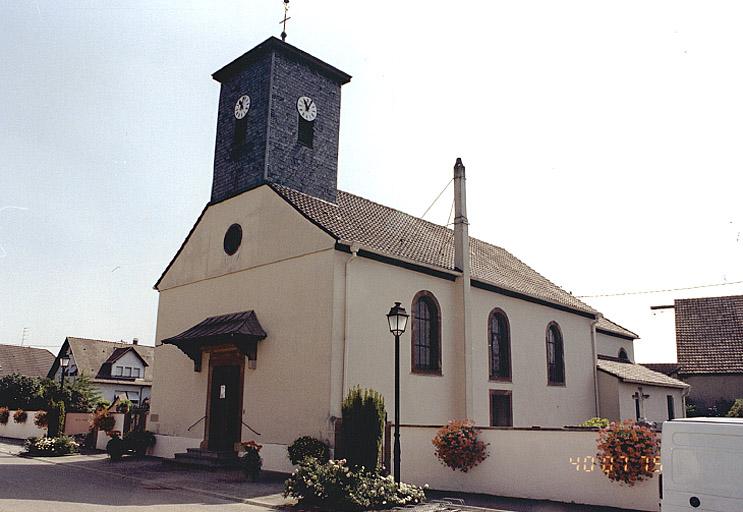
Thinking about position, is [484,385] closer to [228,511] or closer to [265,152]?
[265,152]

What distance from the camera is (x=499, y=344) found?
22.9 m

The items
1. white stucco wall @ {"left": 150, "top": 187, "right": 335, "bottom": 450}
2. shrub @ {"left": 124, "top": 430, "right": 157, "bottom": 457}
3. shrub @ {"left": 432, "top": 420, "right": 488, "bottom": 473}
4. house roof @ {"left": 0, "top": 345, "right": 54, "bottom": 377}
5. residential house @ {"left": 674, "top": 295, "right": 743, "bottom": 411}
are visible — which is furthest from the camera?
house roof @ {"left": 0, "top": 345, "right": 54, "bottom": 377}

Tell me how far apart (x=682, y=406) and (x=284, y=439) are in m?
21.7

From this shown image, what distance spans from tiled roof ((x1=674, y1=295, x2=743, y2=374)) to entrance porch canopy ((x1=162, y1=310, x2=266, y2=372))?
2348 centimetres

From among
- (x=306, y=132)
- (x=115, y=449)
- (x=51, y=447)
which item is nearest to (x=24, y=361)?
(x=51, y=447)

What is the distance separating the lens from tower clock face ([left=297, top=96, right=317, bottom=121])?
21.5 metres

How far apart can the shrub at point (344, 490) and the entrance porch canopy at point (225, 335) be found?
6.00 m

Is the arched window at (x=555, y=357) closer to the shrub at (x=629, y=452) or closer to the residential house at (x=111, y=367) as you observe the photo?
the shrub at (x=629, y=452)

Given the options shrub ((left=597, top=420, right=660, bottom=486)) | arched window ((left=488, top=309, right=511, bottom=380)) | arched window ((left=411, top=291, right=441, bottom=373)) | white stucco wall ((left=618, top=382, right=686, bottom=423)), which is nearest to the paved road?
shrub ((left=597, top=420, right=660, bottom=486))

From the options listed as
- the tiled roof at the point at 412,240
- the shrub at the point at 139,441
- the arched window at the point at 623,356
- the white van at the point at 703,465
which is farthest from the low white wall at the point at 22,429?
the white van at the point at 703,465

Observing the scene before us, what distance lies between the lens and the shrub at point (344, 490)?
11945 millimetres

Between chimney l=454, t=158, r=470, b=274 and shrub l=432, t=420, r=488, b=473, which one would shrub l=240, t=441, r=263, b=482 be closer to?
shrub l=432, t=420, r=488, b=473

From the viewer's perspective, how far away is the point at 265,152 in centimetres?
2009

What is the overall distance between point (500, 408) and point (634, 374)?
1008 cm
